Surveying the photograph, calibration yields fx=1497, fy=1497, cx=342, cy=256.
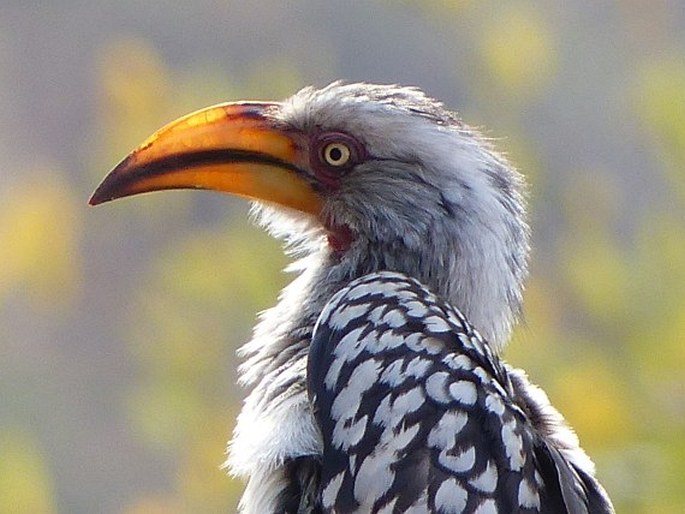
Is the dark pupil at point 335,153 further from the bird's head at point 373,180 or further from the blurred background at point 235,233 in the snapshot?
the blurred background at point 235,233

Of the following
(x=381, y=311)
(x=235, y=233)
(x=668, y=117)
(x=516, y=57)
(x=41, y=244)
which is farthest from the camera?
(x=41, y=244)

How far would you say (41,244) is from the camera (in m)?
6.83

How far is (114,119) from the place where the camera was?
22.3 feet

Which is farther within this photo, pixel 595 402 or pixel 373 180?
pixel 595 402

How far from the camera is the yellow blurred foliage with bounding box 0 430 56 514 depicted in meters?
5.68

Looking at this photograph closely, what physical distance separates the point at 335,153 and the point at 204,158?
0.27 m

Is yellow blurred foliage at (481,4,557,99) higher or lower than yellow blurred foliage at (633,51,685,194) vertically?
higher

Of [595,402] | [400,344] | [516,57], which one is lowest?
[400,344]

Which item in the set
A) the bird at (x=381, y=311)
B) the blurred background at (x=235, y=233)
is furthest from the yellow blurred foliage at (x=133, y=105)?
the bird at (x=381, y=311)

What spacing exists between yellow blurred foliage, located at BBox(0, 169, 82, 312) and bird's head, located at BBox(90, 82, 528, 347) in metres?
3.95

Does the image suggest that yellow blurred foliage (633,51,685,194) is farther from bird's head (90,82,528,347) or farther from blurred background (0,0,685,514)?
bird's head (90,82,528,347)

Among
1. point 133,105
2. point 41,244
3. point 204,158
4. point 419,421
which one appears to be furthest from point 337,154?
point 41,244

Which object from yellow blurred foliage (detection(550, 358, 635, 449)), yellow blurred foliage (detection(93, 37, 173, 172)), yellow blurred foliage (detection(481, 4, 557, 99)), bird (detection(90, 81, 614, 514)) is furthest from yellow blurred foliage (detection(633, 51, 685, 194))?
bird (detection(90, 81, 614, 514))

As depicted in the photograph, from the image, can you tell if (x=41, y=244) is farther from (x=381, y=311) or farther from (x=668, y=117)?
(x=381, y=311)
